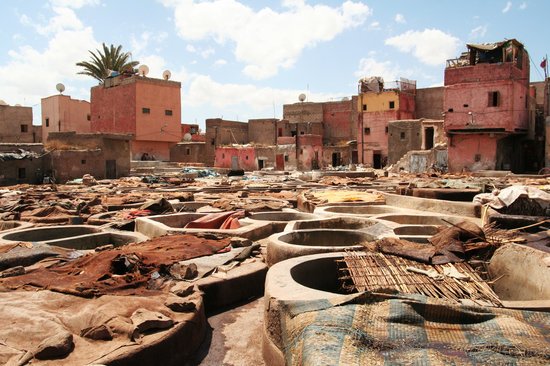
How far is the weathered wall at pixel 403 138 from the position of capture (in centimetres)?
4203

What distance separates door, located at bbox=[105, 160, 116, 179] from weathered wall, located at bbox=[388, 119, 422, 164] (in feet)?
79.1

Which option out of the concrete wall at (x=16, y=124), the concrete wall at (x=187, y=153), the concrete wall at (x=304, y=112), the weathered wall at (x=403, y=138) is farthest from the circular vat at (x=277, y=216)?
the concrete wall at (x=304, y=112)

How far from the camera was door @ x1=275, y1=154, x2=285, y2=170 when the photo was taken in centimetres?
4403

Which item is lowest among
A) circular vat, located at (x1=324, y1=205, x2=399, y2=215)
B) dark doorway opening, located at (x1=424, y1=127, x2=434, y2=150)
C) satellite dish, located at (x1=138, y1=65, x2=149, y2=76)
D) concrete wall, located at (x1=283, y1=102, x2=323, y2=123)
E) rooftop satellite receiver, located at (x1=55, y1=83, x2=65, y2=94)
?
circular vat, located at (x1=324, y1=205, x2=399, y2=215)

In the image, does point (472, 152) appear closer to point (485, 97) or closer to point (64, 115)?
point (485, 97)

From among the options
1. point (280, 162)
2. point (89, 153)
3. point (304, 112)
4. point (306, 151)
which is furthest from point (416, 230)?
point (304, 112)

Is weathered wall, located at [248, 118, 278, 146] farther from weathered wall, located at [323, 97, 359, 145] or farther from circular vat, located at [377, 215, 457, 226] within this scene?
circular vat, located at [377, 215, 457, 226]

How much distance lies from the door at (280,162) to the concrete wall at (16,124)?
2381 cm

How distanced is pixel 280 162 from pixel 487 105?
18.2 meters

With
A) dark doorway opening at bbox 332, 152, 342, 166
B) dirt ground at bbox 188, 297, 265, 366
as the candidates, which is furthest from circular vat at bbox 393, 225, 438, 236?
dark doorway opening at bbox 332, 152, 342, 166

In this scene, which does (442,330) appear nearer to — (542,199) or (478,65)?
(542,199)

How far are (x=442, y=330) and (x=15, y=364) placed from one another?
11.8 feet

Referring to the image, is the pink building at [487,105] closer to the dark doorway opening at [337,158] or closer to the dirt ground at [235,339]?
the dark doorway opening at [337,158]

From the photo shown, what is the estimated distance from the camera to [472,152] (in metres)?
33.9
